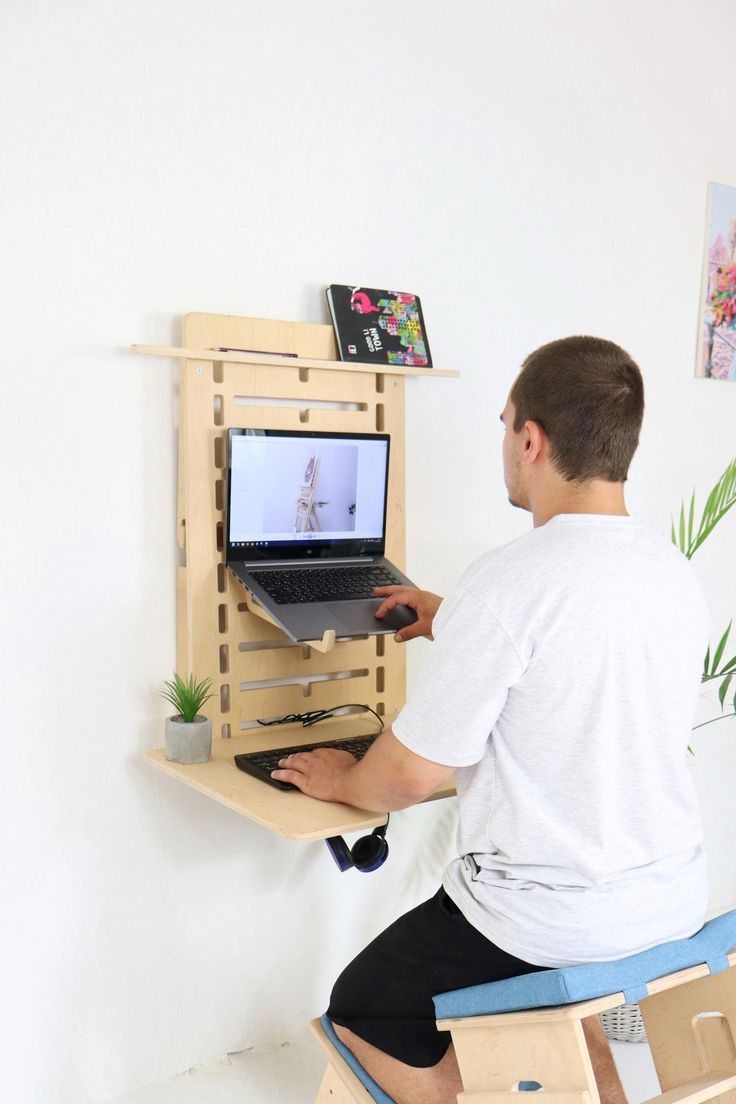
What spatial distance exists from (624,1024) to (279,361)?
65.0 inches

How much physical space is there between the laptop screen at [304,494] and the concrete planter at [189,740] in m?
0.31

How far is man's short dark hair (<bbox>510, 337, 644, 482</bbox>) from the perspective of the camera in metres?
1.49

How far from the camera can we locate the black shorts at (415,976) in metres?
1.50

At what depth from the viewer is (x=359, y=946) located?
2.38 m

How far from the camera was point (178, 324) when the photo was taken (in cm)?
199

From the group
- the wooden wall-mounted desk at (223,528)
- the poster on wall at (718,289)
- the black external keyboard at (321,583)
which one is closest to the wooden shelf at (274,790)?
the wooden wall-mounted desk at (223,528)

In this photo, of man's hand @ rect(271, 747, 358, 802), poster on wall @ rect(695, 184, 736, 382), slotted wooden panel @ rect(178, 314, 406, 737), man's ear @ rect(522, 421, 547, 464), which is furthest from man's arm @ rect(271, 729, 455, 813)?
poster on wall @ rect(695, 184, 736, 382)

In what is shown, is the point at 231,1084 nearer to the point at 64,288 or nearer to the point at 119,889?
the point at 119,889

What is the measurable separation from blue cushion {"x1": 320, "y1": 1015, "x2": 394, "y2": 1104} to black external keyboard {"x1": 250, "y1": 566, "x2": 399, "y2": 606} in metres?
0.71

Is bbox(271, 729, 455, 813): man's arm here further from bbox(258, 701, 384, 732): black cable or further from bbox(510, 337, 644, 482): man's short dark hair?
bbox(510, 337, 644, 482): man's short dark hair

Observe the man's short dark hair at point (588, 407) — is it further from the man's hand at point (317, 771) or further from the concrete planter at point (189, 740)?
the concrete planter at point (189, 740)

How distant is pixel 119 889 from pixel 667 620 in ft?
3.93

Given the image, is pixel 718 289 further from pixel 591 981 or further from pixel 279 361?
pixel 591 981


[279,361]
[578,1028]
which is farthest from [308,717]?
[578,1028]
